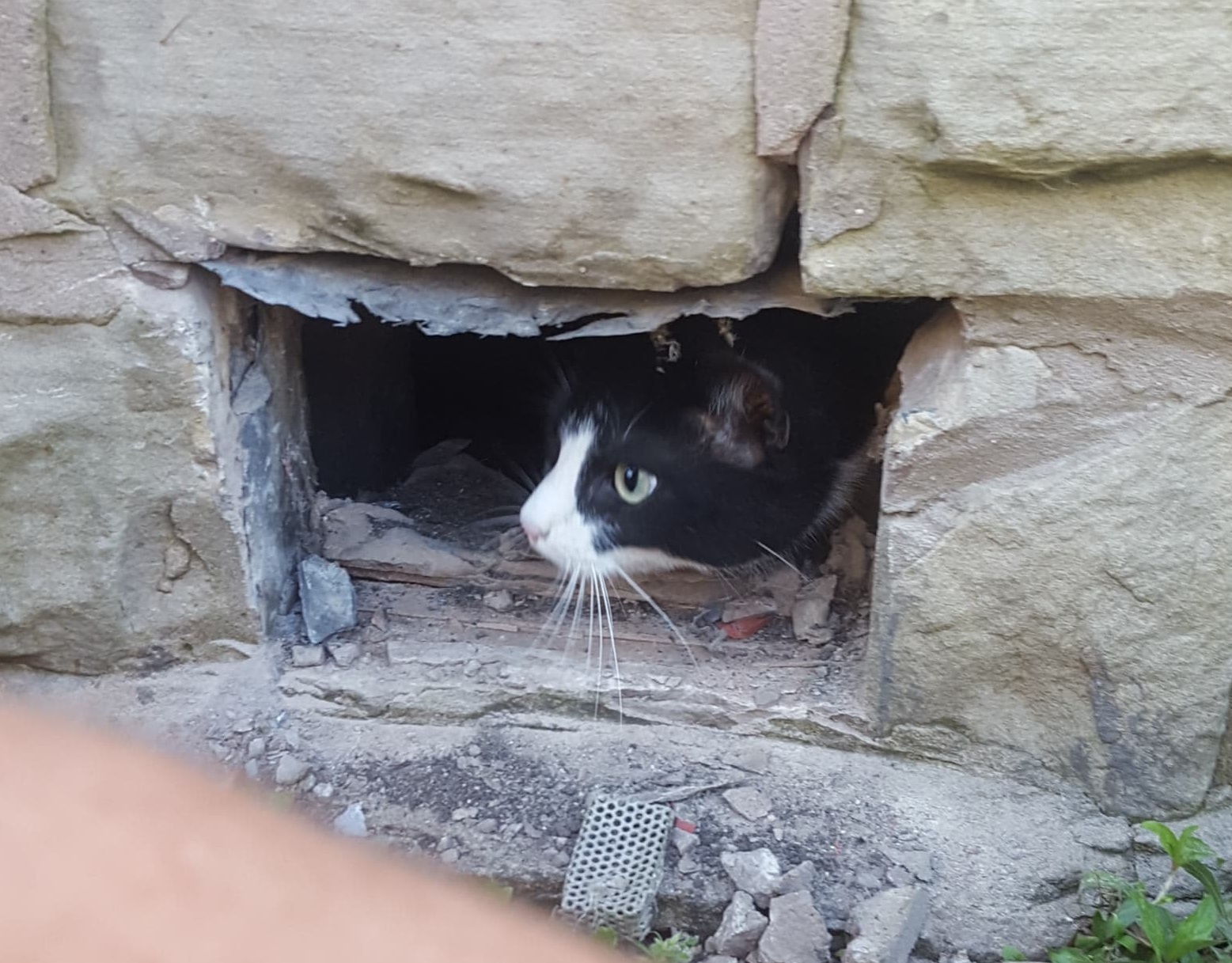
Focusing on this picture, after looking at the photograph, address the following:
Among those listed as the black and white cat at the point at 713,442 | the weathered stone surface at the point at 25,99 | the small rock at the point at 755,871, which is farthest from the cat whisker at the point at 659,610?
the weathered stone surface at the point at 25,99

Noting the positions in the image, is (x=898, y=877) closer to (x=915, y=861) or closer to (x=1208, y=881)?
(x=915, y=861)

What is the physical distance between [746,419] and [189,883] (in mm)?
1466

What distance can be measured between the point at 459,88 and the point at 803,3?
38 centimetres

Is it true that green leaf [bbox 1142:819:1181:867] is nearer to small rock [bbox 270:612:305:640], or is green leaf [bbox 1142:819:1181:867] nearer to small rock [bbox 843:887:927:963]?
small rock [bbox 843:887:927:963]

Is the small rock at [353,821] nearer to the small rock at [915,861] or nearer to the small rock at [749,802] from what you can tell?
the small rock at [749,802]

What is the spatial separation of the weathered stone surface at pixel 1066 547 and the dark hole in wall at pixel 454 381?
0.29 m

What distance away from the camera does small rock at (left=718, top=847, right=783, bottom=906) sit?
4.80 feet

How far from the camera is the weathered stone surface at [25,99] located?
50.8 inches

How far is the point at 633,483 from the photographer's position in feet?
6.18

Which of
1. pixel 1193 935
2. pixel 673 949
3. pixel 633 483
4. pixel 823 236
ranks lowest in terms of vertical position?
pixel 673 949


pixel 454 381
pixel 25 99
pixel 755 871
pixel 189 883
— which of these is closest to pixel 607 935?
pixel 755 871

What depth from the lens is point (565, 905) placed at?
1.43 m

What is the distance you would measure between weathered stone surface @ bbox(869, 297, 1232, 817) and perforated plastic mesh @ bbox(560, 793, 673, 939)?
0.36m

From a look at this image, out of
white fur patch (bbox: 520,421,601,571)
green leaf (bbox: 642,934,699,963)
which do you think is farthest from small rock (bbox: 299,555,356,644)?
green leaf (bbox: 642,934,699,963)
